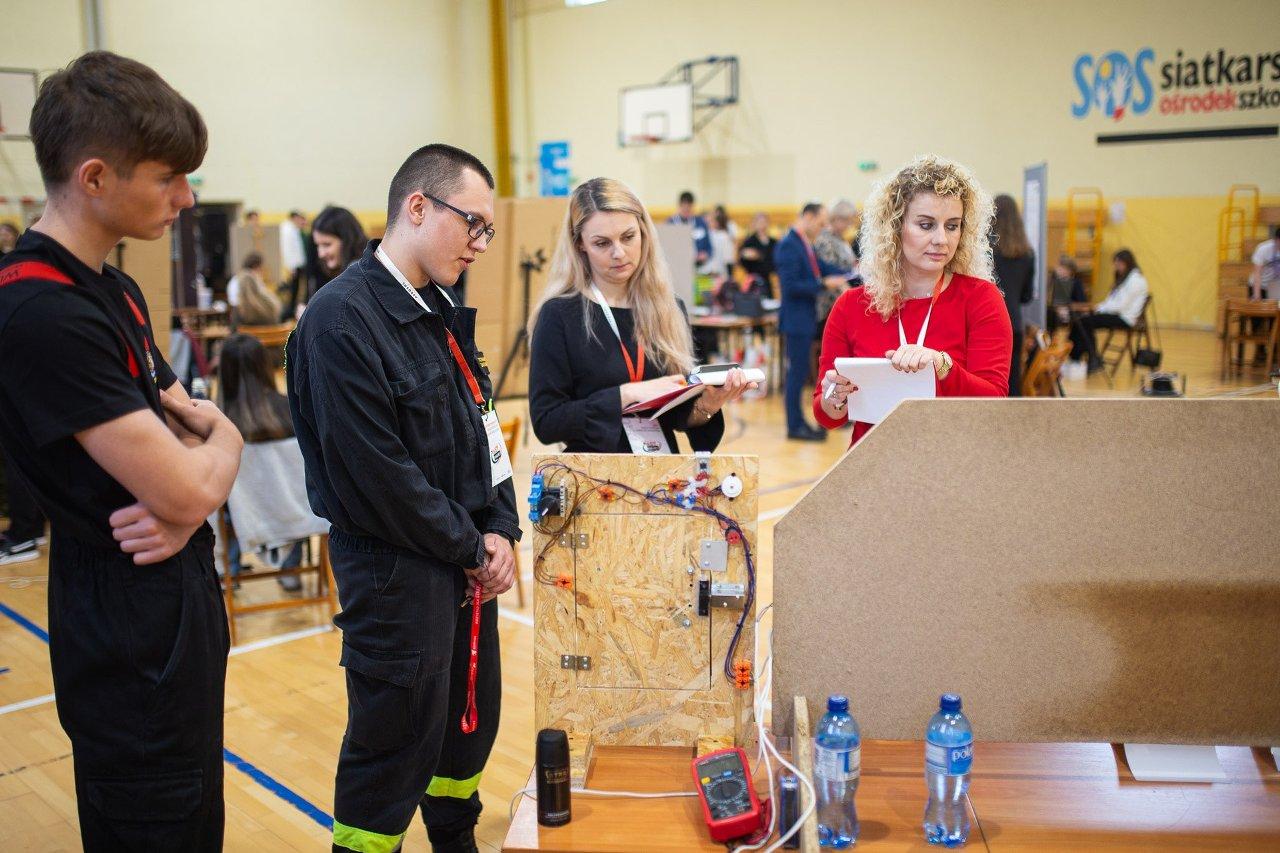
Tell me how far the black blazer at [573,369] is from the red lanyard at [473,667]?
1.64 ft

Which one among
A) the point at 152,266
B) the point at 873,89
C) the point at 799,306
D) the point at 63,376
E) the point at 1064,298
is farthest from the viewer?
the point at 873,89

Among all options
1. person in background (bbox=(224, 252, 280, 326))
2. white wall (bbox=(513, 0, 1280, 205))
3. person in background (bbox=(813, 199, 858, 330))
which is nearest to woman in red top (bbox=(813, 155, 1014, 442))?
person in background (bbox=(224, 252, 280, 326))

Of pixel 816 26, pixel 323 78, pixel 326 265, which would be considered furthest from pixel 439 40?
pixel 326 265

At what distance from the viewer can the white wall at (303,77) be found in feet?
41.7

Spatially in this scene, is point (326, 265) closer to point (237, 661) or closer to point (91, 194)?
point (237, 661)

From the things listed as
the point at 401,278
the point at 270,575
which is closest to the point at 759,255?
the point at 270,575

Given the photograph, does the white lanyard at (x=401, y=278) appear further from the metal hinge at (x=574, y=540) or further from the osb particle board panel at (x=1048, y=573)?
the osb particle board panel at (x=1048, y=573)

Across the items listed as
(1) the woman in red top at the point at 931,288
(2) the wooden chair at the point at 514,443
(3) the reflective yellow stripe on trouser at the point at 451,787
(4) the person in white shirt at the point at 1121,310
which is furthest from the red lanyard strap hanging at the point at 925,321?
(4) the person in white shirt at the point at 1121,310

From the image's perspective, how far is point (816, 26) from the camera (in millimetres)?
14422

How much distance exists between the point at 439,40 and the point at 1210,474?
16480mm

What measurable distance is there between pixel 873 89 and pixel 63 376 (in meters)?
14.1

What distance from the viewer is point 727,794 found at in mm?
1549

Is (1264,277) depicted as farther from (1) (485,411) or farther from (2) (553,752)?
(2) (553,752)

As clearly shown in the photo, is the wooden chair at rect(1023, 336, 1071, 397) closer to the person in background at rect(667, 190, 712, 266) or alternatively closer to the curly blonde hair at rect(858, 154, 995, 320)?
the curly blonde hair at rect(858, 154, 995, 320)
